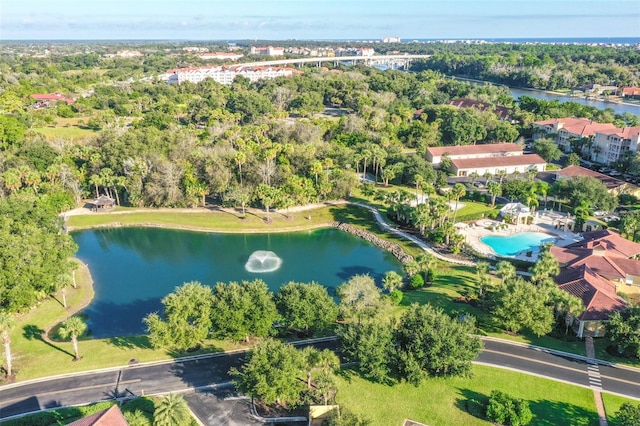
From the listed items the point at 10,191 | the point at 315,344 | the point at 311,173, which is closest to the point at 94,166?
the point at 10,191

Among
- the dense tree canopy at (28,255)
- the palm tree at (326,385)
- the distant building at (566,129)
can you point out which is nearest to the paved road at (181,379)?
the palm tree at (326,385)

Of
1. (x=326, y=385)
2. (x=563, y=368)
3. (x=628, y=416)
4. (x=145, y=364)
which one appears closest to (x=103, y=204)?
(x=145, y=364)

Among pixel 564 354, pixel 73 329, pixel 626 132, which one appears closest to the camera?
pixel 73 329

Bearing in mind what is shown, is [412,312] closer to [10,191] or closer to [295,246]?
[295,246]

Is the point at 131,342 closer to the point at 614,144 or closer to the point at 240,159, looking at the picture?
the point at 240,159

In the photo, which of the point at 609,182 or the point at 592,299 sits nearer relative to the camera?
the point at 592,299

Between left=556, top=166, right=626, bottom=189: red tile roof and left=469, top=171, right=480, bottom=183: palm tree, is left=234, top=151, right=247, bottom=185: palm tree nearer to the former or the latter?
left=469, top=171, right=480, bottom=183: palm tree

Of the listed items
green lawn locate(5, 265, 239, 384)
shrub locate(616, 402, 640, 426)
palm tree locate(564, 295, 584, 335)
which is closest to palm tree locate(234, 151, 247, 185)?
green lawn locate(5, 265, 239, 384)
